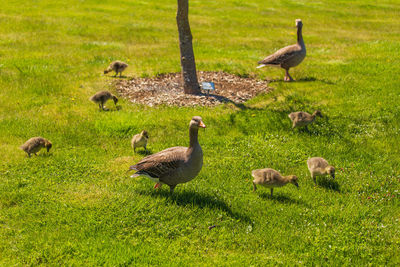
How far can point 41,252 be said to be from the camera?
6465 millimetres

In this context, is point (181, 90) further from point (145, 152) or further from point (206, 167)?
point (206, 167)

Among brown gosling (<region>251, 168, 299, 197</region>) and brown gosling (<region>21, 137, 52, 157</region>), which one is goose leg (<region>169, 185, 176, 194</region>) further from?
brown gosling (<region>21, 137, 52, 157</region>)

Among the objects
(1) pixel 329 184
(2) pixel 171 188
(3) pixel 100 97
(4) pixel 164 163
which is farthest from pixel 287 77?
(4) pixel 164 163

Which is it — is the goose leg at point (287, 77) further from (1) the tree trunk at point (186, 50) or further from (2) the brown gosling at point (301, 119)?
(2) the brown gosling at point (301, 119)

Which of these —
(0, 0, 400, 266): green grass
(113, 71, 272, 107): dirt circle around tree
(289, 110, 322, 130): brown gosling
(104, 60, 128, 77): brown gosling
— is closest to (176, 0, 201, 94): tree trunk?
(113, 71, 272, 107): dirt circle around tree

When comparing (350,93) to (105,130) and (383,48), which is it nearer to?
(383,48)

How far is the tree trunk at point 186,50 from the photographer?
43.3 ft

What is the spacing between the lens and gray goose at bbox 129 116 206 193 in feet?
24.4

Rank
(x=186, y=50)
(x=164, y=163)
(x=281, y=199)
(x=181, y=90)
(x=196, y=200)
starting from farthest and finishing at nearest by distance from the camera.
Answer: (x=181, y=90) < (x=186, y=50) < (x=281, y=199) < (x=196, y=200) < (x=164, y=163)

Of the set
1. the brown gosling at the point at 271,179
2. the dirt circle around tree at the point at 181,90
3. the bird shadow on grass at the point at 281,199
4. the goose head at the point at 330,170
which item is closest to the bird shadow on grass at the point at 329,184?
the goose head at the point at 330,170

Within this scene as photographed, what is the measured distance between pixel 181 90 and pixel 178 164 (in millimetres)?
7368

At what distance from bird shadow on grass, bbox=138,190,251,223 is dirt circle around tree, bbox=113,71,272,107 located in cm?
550

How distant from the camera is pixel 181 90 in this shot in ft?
47.5

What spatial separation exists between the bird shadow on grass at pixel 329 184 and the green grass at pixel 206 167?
3 centimetres
